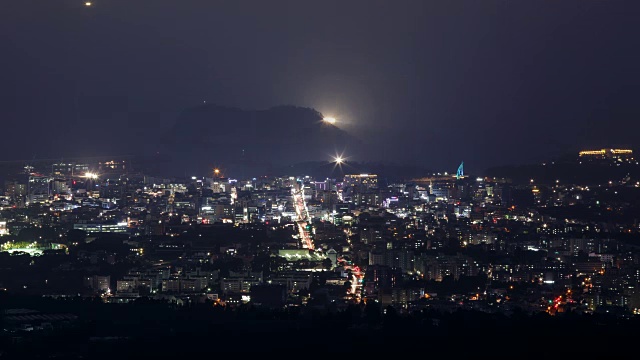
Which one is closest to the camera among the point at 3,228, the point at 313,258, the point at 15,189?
the point at 313,258

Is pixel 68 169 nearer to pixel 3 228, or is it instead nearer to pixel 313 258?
pixel 3 228

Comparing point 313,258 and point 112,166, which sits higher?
point 112,166

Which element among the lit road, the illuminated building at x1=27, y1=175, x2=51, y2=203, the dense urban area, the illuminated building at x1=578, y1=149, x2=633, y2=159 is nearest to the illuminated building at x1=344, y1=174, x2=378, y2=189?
the dense urban area

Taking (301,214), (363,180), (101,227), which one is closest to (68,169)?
(363,180)

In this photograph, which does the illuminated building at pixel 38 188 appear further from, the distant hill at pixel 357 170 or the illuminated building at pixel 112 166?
the distant hill at pixel 357 170

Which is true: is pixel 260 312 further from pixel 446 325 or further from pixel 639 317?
pixel 639 317

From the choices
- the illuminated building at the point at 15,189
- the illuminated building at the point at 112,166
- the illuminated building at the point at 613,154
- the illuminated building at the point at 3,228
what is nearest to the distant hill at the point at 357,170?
the illuminated building at the point at 112,166

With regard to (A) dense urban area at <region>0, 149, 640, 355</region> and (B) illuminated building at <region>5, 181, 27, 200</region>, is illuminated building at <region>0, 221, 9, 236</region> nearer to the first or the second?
(A) dense urban area at <region>0, 149, 640, 355</region>
